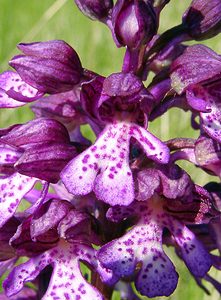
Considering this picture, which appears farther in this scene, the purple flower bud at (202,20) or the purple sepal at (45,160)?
the purple flower bud at (202,20)

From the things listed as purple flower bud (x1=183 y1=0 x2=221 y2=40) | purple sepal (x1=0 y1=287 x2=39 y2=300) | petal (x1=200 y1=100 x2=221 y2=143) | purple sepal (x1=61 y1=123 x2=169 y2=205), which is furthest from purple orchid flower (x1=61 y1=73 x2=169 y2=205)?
purple sepal (x1=0 y1=287 x2=39 y2=300)

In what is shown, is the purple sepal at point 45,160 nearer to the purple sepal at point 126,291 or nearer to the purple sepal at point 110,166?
the purple sepal at point 110,166

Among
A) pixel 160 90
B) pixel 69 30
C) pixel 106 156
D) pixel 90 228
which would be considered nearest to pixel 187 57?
pixel 160 90

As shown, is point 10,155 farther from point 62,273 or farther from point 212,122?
point 212,122

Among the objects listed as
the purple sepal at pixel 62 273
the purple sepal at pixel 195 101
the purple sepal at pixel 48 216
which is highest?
the purple sepal at pixel 195 101

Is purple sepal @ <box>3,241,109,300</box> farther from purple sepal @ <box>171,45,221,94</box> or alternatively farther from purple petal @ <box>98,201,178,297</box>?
purple sepal @ <box>171,45,221,94</box>

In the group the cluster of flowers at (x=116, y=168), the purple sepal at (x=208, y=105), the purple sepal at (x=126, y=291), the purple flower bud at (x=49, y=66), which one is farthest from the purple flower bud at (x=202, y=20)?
the purple sepal at (x=126, y=291)

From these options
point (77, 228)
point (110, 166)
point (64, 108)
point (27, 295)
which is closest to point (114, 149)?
point (110, 166)
